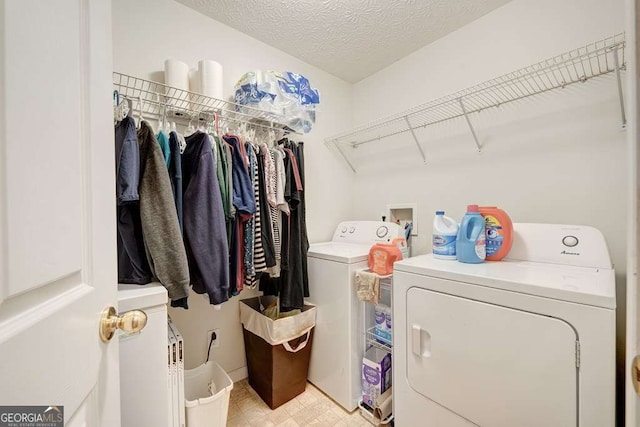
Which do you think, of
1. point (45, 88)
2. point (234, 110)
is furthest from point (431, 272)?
point (234, 110)

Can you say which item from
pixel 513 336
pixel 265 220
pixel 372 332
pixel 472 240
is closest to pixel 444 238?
pixel 472 240

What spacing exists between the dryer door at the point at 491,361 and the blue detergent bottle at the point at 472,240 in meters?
0.29

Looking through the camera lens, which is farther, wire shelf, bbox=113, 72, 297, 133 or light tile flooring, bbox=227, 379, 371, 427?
light tile flooring, bbox=227, 379, 371, 427

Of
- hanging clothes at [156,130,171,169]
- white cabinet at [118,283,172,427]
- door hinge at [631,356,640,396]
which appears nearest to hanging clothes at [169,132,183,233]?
hanging clothes at [156,130,171,169]

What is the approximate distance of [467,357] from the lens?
1060mm

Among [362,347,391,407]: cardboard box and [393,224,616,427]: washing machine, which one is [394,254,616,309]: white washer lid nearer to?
[393,224,616,427]: washing machine

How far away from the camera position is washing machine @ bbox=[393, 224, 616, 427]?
823mm

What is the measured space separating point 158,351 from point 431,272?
119 centimetres

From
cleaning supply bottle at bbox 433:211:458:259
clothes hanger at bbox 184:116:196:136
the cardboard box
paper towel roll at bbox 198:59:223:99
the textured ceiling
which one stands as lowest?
the cardboard box

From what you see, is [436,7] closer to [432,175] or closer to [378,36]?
[378,36]

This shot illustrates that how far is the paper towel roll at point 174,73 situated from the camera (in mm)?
1451

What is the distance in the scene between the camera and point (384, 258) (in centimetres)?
153
